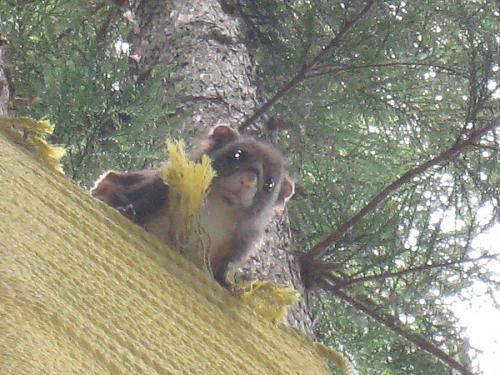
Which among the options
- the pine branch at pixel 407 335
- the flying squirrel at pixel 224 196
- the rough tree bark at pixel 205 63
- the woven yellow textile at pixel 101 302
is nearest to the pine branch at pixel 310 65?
the rough tree bark at pixel 205 63

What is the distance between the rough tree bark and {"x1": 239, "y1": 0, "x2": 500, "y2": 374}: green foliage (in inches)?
12.3

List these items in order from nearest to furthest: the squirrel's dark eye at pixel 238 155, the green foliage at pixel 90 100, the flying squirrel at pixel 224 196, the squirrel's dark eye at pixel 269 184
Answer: the flying squirrel at pixel 224 196
the green foliage at pixel 90 100
the squirrel's dark eye at pixel 238 155
the squirrel's dark eye at pixel 269 184

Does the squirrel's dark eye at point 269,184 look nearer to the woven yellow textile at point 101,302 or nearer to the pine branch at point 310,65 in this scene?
the pine branch at point 310,65

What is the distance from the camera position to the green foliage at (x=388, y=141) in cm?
401

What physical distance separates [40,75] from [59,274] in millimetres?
2332

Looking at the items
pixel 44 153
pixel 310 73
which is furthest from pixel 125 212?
pixel 310 73

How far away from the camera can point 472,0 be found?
5336 millimetres

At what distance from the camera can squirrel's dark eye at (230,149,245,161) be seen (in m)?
3.29

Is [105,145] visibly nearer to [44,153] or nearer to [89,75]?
[89,75]

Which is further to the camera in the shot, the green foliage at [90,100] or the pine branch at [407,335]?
the pine branch at [407,335]

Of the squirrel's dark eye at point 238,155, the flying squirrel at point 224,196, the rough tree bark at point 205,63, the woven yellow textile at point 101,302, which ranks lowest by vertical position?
the woven yellow textile at point 101,302

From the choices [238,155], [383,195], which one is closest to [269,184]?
[238,155]

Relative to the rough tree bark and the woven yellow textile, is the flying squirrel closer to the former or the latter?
the rough tree bark

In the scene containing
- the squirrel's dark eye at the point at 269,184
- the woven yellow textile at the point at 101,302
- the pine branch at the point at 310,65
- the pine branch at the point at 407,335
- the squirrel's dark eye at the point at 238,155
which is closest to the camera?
the woven yellow textile at the point at 101,302
